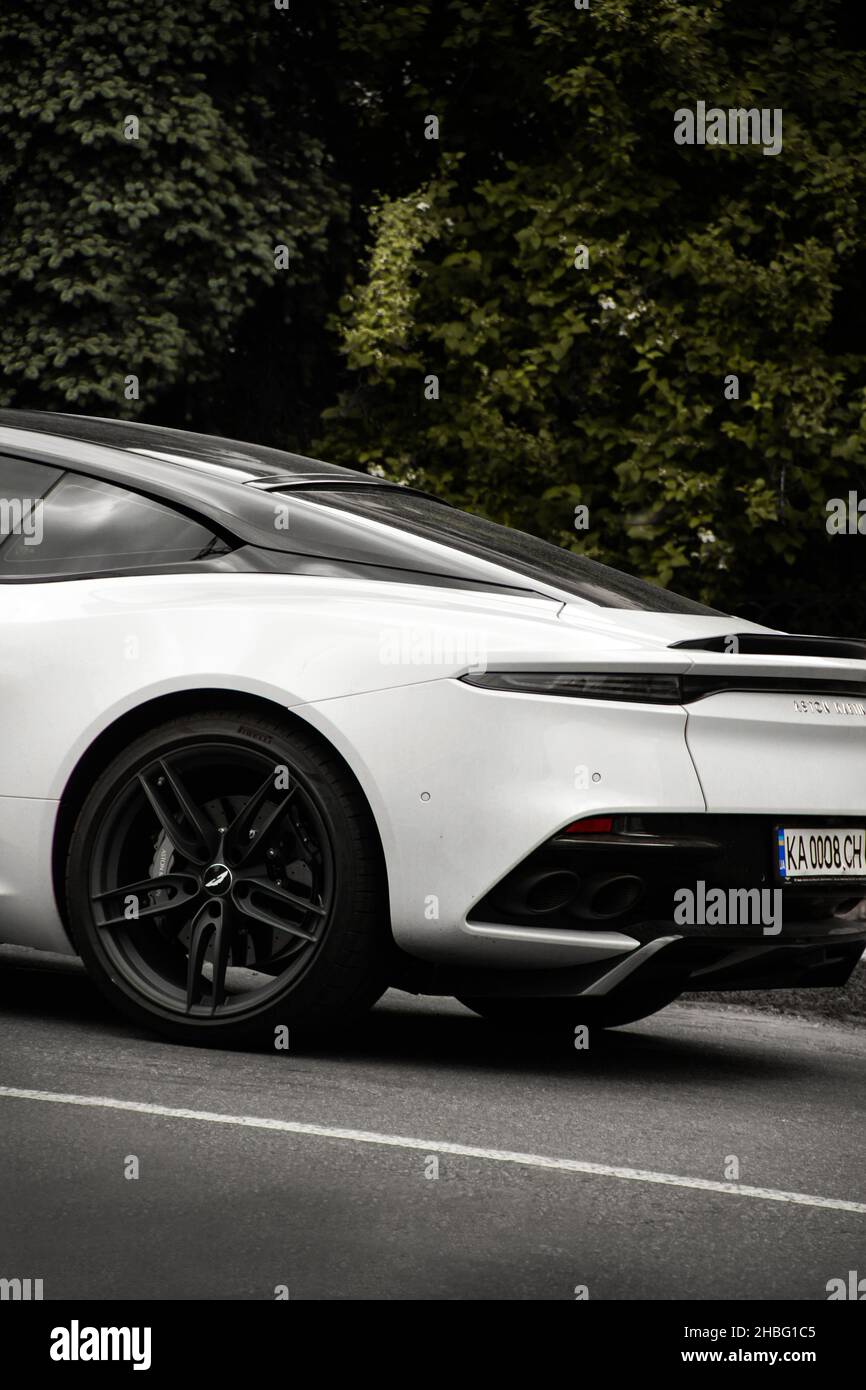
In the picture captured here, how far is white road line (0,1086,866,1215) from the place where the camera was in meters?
3.79

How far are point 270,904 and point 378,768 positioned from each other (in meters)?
0.50

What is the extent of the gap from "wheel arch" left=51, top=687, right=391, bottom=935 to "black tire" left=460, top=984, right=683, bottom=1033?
49.1 inches

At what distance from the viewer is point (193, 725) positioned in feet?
15.5

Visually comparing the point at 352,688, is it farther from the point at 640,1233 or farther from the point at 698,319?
the point at 698,319

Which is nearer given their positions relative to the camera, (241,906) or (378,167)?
(241,906)

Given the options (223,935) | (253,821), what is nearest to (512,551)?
(253,821)

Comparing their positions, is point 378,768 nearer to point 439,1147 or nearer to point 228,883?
point 228,883

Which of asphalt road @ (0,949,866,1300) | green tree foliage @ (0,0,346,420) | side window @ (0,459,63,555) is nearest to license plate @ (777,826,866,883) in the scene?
asphalt road @ (0,949,866,1300)

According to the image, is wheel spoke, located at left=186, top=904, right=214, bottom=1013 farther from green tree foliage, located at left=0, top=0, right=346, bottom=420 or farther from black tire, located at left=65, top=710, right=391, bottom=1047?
green tree foliage, located at left=0, top=0, right=346, bottom=420

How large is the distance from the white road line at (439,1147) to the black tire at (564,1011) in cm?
155

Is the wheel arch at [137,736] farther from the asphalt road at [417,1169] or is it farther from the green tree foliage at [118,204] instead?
the green tree foliage at [118,204]

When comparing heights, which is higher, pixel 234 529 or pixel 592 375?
pixel 592 375
